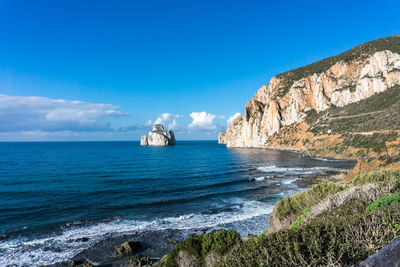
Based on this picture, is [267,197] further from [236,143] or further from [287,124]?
[236,143]

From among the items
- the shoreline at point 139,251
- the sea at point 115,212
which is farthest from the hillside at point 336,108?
the shoreline at point 139,251

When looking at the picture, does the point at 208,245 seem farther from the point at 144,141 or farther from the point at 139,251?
the point at 144,141

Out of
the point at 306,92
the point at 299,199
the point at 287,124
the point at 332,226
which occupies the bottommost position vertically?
the point at 299,199

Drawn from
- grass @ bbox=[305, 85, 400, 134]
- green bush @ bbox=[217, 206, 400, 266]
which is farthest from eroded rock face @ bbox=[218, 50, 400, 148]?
green bush @ bbox=[217, 206, 400, 266]

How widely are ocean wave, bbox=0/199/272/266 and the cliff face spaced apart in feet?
245

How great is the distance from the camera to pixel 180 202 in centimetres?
2619

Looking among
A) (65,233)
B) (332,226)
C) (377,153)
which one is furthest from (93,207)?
(377,153)

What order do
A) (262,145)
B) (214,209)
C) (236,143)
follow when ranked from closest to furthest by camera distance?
(214,209), (262,145), (236,143)

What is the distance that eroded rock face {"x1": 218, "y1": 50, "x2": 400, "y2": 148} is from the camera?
87.0 m

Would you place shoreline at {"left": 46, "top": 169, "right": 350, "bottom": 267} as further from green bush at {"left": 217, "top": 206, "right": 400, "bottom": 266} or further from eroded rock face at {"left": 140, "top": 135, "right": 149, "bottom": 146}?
eroded rock face at {"left": 140, "top": 135, "right": 149, "bottom": 146}

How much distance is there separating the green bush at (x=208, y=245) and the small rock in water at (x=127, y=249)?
642 cm

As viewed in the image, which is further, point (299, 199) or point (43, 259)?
point (299, 199)

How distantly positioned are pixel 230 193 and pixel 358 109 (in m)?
79.5

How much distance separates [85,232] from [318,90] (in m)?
114
